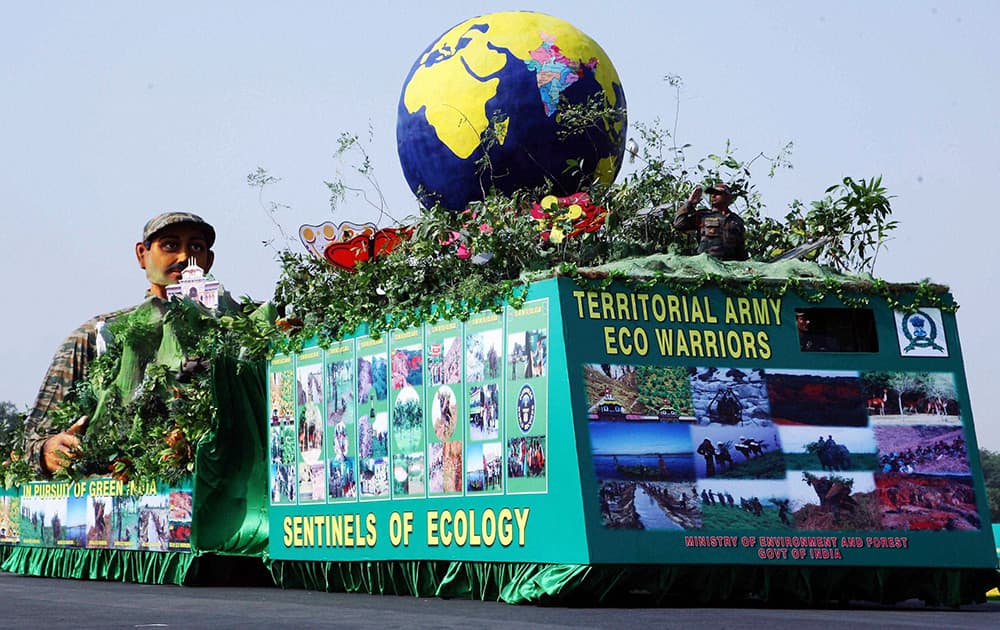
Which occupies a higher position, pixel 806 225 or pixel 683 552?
pixel 806 225

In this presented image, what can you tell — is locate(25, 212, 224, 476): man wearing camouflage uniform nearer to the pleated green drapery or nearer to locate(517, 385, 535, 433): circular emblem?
the pleated green drapery

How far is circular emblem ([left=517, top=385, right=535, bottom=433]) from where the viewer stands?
1591 cm

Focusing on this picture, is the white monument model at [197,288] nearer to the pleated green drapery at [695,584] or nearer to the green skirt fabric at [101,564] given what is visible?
the green skirt fabric at [101,564]

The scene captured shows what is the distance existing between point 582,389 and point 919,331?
410cm

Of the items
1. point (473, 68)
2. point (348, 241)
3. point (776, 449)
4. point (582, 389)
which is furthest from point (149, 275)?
point (776, 449)

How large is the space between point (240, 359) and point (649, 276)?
755 centimetres

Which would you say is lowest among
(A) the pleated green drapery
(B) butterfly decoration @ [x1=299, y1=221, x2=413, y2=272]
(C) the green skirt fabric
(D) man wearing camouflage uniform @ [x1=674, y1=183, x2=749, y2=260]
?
(A) the pleated green drapery

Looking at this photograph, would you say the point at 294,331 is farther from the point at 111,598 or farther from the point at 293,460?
the point at 111,598

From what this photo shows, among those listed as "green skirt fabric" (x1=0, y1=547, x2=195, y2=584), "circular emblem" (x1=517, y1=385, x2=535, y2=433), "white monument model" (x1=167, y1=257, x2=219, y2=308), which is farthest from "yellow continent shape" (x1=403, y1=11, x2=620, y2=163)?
"green skirt fabric" (x1=0, y1=547, x2=195, y2=584)

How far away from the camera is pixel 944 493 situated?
16.5 metres

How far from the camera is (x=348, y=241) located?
20.4 metres

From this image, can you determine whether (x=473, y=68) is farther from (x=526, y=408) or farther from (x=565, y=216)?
(x=526, y=408)

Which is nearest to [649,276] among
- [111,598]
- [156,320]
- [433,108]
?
[433,108]

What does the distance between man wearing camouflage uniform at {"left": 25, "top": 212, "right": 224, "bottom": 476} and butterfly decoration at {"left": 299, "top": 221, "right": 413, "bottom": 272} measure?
23.8 feet
